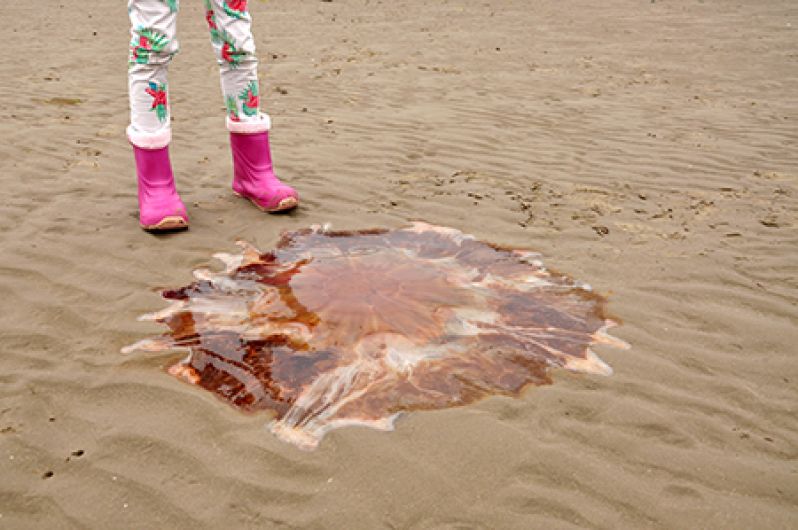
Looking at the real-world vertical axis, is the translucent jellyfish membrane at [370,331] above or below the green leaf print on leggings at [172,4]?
below

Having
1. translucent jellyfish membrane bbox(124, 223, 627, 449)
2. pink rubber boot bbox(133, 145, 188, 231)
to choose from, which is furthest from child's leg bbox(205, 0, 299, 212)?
translucent jellyfish membrane bbox(124, 223, 627, 449)

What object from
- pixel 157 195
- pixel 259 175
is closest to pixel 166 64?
pixel 157 195

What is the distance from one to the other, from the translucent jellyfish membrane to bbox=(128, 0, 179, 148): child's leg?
727mm

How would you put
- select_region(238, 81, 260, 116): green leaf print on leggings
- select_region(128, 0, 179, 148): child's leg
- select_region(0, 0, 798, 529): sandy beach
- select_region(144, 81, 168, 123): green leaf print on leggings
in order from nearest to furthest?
select_region(0, 0, 798, 529): sandy beach → select_region(128, 0, 179, 148): child's leg → select_region(144, 81, 168, 123): green leaf print on leggings → select_region(238, 81, 260, 116): green leaf print on leggings

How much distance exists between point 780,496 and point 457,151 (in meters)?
3.34

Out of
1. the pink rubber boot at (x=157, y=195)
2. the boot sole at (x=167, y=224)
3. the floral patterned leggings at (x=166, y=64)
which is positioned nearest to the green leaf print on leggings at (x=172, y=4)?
the floral patterned leggings at (x=166, y=64)

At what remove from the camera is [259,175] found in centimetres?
363

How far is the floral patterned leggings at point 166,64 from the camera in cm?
308

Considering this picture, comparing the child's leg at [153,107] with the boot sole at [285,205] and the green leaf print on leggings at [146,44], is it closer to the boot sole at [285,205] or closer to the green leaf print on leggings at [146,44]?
the green leaf print on leggings at [146,44]

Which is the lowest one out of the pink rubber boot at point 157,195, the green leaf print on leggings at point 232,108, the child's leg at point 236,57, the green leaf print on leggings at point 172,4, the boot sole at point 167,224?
the boot sole at point 167,224

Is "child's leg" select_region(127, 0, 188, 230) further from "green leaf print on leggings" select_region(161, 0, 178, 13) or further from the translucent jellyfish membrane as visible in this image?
the translucent jellyfish membrane

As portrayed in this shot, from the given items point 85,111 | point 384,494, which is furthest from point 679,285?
point 85,111

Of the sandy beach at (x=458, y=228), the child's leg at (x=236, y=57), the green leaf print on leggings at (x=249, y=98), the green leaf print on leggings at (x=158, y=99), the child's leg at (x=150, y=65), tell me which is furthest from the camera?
the green leaf print on leggings at (x=249, y=98)

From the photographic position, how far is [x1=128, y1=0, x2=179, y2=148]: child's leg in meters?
3.06
